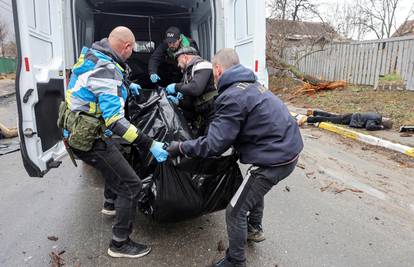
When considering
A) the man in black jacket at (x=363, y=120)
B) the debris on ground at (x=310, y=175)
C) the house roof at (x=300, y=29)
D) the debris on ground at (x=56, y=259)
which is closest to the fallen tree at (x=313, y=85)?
the house roof at (x=300, y=29)

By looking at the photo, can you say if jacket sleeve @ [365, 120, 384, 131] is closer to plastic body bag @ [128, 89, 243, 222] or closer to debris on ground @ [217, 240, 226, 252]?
plastic body bag @ [128, 89, 243, 222]

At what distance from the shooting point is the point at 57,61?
3.04 metres

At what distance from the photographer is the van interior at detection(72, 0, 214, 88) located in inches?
194

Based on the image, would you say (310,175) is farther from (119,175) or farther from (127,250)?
(119,175)

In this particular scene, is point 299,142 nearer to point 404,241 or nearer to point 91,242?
point 404,241

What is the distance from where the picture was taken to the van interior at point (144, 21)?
4.93 metres

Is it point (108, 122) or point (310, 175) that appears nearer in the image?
point (108, 122)

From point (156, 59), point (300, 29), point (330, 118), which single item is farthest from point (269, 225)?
point (300, 29)

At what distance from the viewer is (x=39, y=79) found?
2.63m

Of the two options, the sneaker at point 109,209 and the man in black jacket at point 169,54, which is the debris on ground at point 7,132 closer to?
the man in black jacket at point 169,54

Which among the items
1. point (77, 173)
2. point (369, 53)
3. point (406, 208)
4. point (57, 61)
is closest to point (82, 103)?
point (57, 61)

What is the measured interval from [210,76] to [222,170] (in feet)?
3.35

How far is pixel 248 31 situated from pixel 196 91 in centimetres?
91

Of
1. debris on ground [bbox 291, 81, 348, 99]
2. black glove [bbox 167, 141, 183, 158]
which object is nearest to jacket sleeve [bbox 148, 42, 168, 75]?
black glove [bbox 167, 141, 183, 158]
